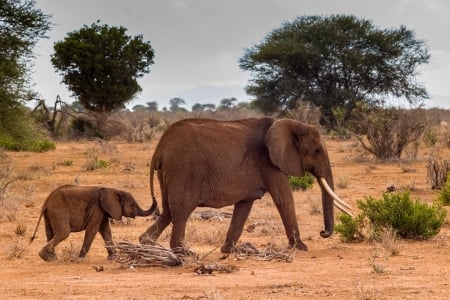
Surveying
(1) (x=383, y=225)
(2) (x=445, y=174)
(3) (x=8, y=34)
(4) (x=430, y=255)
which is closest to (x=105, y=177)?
(3) (x=8, y=34)

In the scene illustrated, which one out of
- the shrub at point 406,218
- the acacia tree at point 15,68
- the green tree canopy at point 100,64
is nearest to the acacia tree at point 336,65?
the green tree canopy at point 100,64

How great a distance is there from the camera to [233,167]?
944 cm

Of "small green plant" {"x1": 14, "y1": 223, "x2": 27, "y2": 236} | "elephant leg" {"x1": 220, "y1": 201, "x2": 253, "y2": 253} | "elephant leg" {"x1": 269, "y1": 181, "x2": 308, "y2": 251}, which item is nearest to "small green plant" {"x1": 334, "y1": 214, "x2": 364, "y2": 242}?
"elephant leg" {"x1": 269, "y1": 181, "x2": 308, "y2": 251}

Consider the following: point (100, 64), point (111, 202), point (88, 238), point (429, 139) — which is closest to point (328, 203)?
point (111, 202)

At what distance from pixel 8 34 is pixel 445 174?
1130cm

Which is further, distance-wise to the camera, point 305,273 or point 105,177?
point 105,177

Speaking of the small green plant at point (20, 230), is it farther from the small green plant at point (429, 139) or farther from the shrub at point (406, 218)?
the small green plant at point (429, 139)

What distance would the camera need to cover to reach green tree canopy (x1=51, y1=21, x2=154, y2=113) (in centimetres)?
3597

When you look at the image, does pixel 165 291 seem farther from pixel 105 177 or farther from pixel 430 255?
pixel 105 177

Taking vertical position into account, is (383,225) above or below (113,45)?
below

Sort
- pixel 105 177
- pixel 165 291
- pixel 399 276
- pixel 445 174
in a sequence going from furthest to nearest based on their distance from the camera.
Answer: pixel 105 177 → pixel 445 174 → pixel 399 276 → pixel 165 291

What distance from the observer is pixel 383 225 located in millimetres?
10945

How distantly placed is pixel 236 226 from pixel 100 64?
26908 millimetres

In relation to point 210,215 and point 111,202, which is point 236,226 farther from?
point 210,215
